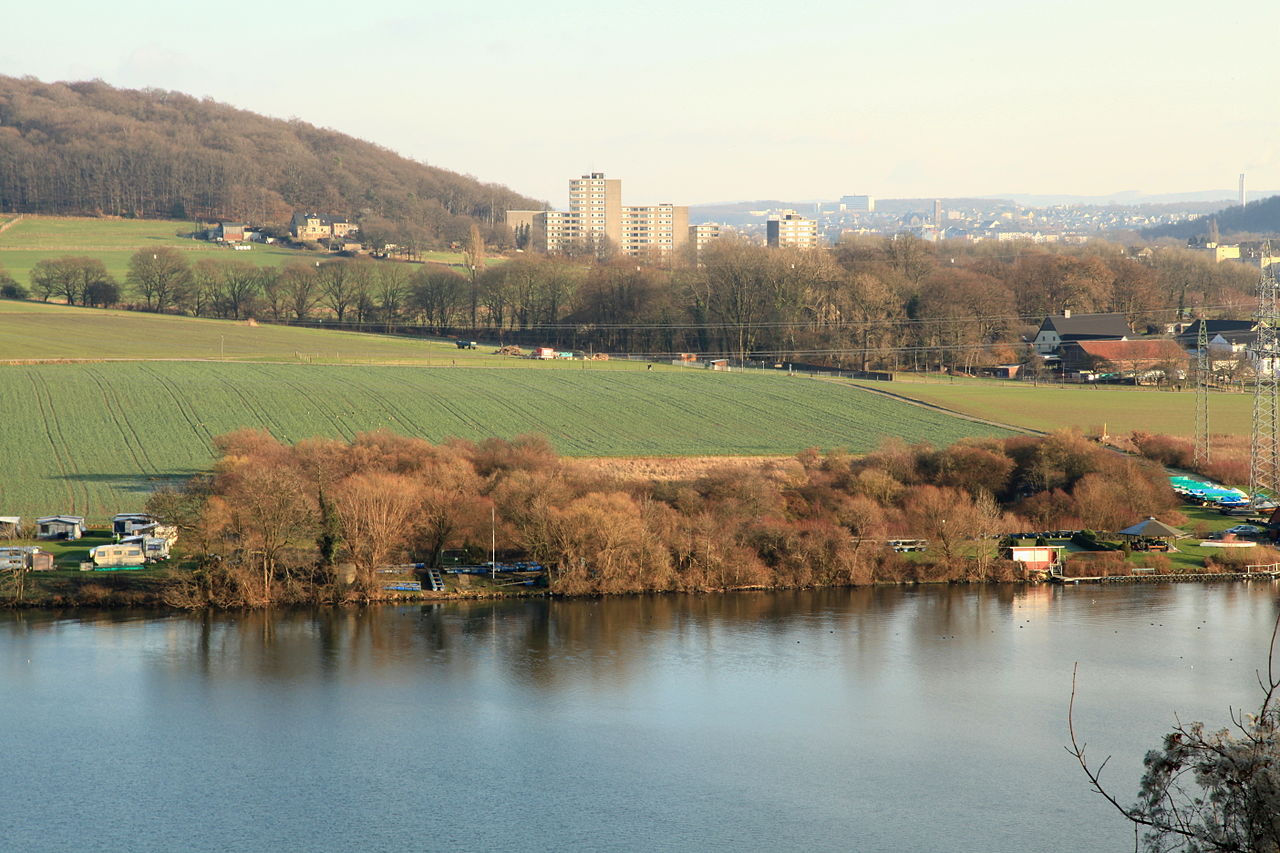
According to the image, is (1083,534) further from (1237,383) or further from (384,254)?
(384,254)

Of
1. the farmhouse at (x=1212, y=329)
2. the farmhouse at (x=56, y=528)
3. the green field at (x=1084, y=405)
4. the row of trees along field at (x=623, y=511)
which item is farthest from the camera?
the farmhouse at (x=1212, y=329)

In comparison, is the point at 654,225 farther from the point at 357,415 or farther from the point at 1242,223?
the point at 357,415

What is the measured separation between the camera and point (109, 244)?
6084 cm

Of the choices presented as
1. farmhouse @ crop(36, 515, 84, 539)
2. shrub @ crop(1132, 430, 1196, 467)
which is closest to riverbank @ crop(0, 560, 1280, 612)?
farmhouse @ crop(36, 515, 84, 539)

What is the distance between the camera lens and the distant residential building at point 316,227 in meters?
70.2

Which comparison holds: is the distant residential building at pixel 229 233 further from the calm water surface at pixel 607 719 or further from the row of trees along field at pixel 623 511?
the calm water surface at pixel 607 719

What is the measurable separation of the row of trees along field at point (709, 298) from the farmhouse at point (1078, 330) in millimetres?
1175

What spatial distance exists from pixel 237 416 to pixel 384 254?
3780 centimetres

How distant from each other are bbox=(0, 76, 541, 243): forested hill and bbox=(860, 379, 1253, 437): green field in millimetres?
39566

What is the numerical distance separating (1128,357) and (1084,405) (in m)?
9.28

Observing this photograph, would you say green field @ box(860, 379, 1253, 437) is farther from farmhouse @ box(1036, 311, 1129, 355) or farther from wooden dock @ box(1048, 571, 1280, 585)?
farmhouse @ box(1036, 311, 1129, 355)

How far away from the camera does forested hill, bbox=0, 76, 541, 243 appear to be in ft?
237

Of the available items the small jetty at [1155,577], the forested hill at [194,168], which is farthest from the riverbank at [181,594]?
the forested hill at [194,168]

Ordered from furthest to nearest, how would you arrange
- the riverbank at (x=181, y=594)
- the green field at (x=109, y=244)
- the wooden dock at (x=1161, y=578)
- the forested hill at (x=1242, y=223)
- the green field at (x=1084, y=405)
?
the forested hill at (x=1242, y=223), the green field at (x=109, y=244), the green field at (x=1084, y=405), the wooden dock at (x=1161, y=578), the riverbank at (x=181, y=594)
